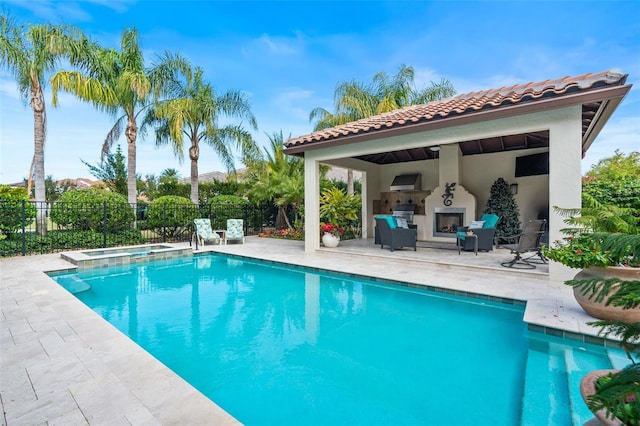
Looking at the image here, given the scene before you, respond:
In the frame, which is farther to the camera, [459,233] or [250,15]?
[250,15]

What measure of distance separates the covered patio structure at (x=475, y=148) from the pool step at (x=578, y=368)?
11.7 ft

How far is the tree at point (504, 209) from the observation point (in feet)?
41.0

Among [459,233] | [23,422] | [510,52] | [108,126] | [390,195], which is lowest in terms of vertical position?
[23,422]

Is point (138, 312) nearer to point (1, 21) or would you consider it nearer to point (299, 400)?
point (299, 400)

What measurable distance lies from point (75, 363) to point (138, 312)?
109 inches

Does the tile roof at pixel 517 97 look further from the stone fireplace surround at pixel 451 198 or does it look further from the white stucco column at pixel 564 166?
the stone fireplace surround at pixel 451 198

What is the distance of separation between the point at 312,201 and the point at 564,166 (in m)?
7.52

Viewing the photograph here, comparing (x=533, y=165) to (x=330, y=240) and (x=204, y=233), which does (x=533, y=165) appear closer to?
(x=330, y=240)

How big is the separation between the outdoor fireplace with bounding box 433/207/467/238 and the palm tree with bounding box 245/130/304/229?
21.9 ft

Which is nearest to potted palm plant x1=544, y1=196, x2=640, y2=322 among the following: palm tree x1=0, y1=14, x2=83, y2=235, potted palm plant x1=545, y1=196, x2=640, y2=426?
potted palm plant x1=545, y1=196, x2=640, y2=426

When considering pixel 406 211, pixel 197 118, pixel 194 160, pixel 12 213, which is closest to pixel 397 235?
pixel 406 211

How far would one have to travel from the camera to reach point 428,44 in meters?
14.9

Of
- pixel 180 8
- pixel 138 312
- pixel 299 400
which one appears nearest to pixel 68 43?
pixel 180 8

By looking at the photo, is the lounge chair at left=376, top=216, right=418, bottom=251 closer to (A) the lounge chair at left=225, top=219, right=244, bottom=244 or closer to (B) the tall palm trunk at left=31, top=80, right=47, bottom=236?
(A) the lounge chair at left=225, top=219, right=244, bottom=244
